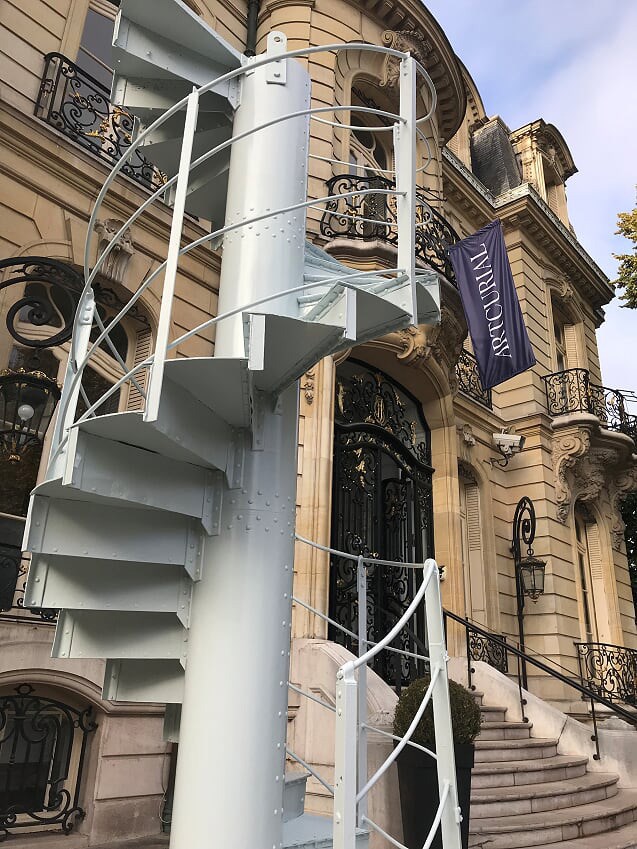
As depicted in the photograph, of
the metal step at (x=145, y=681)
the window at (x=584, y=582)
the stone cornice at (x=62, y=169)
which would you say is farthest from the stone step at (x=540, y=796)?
the stone cornice at (x=62, y=169)

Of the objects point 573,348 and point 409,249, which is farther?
point 573,348

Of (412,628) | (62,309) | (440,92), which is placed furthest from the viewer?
(440,92)

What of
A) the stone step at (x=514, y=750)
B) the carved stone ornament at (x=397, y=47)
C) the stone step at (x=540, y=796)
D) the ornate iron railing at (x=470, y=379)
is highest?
the carved stone ornament at (x=397, y=47)

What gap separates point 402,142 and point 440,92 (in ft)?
28.3

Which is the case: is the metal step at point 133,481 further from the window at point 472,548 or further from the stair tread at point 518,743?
the window at point 472,548

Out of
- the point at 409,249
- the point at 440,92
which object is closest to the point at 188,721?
the point at 409,249

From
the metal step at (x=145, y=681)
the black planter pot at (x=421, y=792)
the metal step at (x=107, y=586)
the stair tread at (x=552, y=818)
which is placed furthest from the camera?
the stair tread at (x=552, y=818)

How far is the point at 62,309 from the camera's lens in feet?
21.7

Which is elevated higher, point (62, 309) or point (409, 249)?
point (62, 309)

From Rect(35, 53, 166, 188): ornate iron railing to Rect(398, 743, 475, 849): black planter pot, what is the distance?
244 inches

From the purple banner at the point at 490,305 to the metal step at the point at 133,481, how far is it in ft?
21.8

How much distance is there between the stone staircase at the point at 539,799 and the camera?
5.25m

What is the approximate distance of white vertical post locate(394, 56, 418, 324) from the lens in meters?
2.89

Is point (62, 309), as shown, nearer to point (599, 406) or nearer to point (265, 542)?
point (265, 542)
